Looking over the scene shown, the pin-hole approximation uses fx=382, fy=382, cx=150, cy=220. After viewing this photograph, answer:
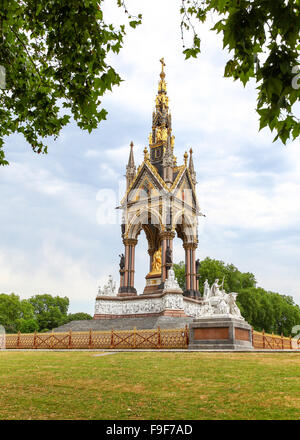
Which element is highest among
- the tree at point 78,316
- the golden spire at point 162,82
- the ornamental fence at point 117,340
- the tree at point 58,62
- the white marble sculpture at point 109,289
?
the golden spire at point 162,82

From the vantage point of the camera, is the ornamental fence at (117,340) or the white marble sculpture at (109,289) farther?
the white marble sculpture at (109,289)

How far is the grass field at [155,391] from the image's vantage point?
587 centimetres

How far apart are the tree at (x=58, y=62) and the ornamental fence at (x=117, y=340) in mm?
12023

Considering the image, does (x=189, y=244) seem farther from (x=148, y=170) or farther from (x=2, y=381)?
(x=2, y=381)

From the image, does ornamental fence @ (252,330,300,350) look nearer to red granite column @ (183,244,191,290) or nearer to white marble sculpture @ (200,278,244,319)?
white marble sculpture @ (200,278,244,319)

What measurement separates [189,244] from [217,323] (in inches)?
677

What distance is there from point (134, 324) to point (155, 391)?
17.8 m

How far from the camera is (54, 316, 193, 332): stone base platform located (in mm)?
22797

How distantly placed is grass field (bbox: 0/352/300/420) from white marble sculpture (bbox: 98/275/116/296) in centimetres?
1976

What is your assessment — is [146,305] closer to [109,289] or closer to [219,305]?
[109,289]

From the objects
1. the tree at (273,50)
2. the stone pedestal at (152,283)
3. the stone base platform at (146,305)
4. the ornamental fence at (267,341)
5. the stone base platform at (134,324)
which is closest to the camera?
the tree at (273,50)

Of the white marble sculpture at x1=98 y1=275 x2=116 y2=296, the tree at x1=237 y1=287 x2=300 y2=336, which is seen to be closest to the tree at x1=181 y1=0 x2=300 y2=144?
the white marble sculpture at x1=98 y1=275 x2=116 y2=296

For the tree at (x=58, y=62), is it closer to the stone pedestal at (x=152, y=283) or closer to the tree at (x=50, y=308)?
the stone pedestal at (x=152, y=283)

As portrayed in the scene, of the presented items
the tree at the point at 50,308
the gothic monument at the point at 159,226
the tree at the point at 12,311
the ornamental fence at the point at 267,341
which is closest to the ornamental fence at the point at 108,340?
the ornamental fence at the point at 267,341
